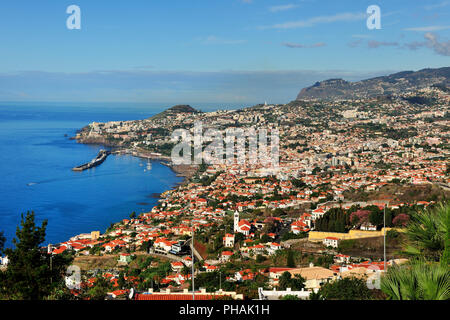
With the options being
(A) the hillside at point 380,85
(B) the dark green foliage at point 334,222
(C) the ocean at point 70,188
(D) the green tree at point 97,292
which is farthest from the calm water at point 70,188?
(A) the hillside at point 380,85

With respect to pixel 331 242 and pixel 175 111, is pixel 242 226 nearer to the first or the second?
pixel 331 242

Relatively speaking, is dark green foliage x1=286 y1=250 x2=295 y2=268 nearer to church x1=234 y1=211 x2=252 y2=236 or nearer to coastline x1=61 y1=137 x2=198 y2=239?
church x1=234 y1=211 x2=252 y2=236

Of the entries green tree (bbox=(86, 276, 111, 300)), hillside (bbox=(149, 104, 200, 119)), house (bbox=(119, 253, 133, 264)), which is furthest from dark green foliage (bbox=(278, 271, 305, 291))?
hillside (bbox=(149, 104, 200, 119))

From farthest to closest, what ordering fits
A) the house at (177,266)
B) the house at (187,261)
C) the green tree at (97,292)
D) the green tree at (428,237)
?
the house at (187,261), the house at (177,266), the green tree at (97,292), the green tree at (428,237)

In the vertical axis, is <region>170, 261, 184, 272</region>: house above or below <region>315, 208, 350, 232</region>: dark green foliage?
Answer: below

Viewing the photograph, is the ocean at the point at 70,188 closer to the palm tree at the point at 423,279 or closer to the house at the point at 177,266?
the house at the point at 177,266
